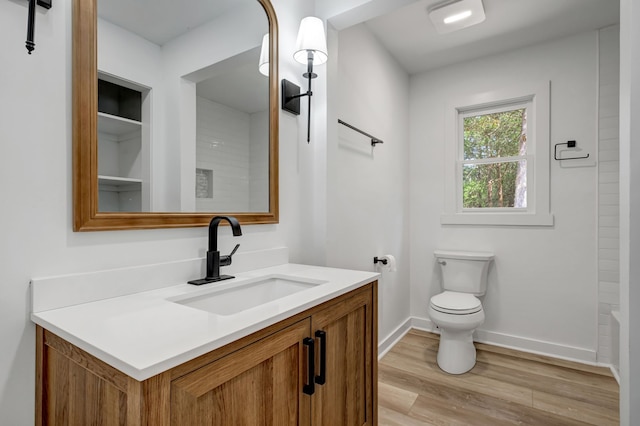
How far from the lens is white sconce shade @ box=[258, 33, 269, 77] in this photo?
1543mm

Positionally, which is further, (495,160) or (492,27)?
(495,160)

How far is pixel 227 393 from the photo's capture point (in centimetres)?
73

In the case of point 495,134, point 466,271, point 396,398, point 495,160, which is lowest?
point 396,398

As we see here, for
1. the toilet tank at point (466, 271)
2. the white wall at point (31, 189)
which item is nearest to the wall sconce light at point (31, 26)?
the white wall at point (31, 189)

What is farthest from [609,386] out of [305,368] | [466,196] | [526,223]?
[305,368]

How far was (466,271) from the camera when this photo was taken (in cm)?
268

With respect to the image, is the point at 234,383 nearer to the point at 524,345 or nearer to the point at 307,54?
the point at 307,54

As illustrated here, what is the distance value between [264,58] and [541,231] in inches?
94.6

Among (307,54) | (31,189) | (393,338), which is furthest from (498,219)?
(31,189)

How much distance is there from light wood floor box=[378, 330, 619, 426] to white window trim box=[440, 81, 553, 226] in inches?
41.6

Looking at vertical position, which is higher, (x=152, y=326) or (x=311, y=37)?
(x=311, y=37)

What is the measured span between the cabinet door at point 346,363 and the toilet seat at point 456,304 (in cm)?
106

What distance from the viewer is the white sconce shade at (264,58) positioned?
1543mm

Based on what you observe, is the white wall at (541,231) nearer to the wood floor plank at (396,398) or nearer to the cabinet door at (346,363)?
the wood floor plank at (396,398)
